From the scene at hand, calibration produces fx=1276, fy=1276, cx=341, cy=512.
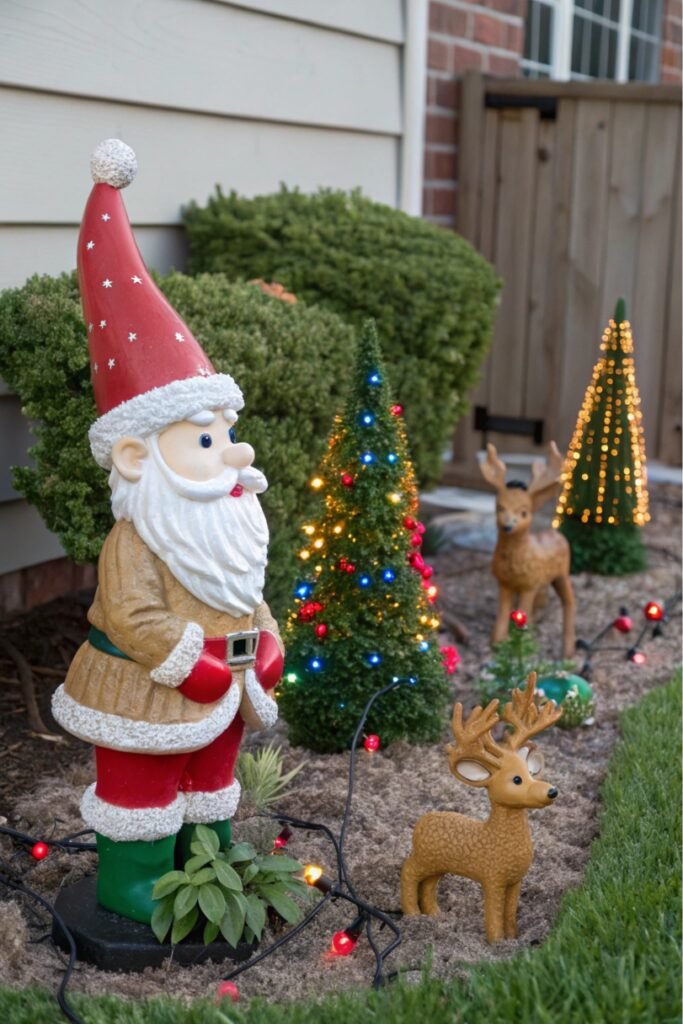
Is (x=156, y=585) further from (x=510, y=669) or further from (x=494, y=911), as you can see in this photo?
(x=510, y=669)

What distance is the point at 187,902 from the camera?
2.62 metres

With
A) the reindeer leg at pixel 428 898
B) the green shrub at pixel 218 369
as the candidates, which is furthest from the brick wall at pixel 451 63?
the reindeer leg at pixel 428 898

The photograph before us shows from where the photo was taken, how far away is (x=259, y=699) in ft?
8.94

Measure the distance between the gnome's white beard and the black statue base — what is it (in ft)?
2.31

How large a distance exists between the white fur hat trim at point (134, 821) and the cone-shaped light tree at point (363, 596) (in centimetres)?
106

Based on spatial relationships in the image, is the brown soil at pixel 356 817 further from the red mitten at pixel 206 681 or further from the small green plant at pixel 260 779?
the red mitten at pixel 206 681

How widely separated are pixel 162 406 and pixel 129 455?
0.13 meters

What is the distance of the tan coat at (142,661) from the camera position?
99.7 inches

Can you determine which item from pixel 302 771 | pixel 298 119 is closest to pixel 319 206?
pixel 298 119

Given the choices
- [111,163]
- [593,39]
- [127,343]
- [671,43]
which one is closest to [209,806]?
[127,343]

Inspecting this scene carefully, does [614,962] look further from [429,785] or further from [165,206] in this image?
[165,206]

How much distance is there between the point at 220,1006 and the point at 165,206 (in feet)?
11.4

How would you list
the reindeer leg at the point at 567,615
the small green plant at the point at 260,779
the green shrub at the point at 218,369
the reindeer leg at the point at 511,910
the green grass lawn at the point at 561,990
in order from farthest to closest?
the reindeer leg at the point at 567,615 → the green shrub at the point at 218,369 → the small green plant at the point at 260,779 → the reindeer leg at the point at 511,910 → the green grass lawn at the point at 561,990

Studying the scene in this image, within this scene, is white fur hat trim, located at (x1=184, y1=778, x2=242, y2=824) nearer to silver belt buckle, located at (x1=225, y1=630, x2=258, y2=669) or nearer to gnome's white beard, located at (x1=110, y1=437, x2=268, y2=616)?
silver belt buckle, located at (x1=225, y1=630, x2=258, y2=669)
